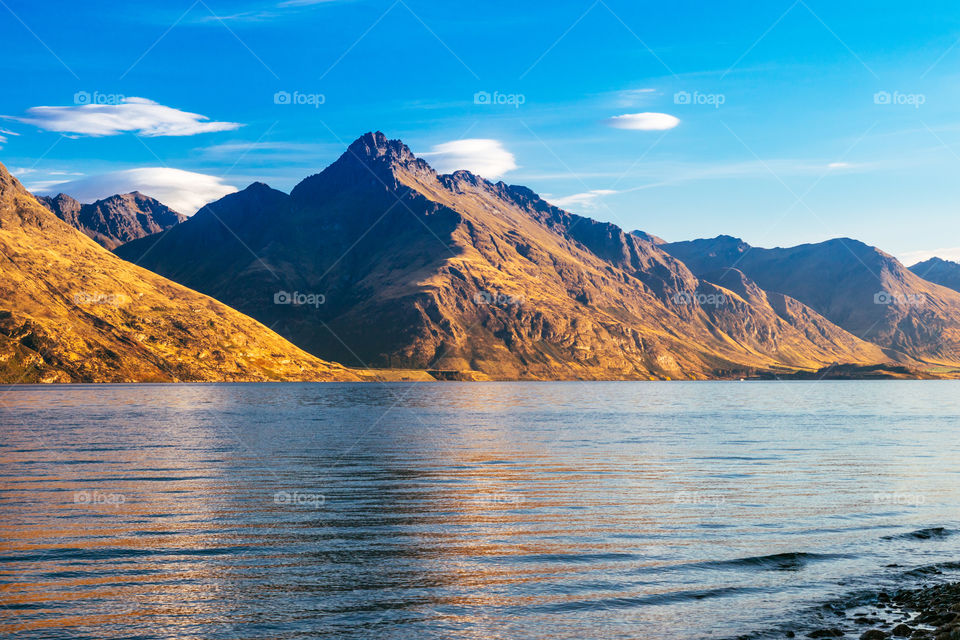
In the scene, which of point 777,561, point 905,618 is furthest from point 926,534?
point 905,618

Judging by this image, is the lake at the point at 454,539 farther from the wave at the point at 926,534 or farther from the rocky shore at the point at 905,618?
the rocky shore at the point at 905,618

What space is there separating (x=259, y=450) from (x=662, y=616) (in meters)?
63.4

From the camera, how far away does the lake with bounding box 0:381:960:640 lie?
2556 cm

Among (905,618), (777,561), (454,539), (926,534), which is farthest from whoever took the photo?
(926,534)

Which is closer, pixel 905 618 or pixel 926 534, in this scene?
pixel 905 618

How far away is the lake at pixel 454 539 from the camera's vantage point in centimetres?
2556

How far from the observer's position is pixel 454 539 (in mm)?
37406

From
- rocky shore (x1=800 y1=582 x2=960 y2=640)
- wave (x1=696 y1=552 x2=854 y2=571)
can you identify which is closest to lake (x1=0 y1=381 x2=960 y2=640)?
wave (x1=696 y1=552 x2=854 y2=571)

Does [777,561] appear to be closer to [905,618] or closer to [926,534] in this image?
[905,618]

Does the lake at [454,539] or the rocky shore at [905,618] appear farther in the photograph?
the lake at [454,539]

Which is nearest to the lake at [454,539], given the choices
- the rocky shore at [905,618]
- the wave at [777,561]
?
the wave at [777,561]

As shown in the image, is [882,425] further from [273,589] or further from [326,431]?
[273,589]

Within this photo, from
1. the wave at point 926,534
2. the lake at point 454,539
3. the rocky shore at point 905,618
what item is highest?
the lake at point 454,539

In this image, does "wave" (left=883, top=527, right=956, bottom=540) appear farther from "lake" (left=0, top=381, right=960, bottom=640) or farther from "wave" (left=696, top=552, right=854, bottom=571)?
"wave" (left=696, top=552, right=854, bottom=571)
